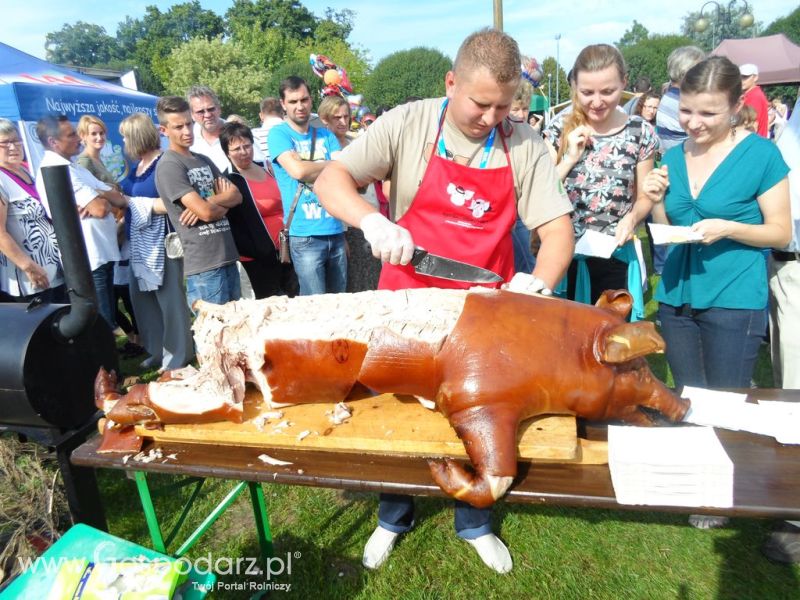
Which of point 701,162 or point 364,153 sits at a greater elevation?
point 364,153

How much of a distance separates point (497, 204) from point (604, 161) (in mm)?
1193

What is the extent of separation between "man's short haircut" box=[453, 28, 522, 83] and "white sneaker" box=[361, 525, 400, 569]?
2289 mm

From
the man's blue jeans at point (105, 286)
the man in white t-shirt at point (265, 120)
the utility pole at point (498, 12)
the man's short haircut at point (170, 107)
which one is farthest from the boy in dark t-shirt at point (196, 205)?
the utility pole at point (498, 12)

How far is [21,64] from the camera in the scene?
33.7 feet

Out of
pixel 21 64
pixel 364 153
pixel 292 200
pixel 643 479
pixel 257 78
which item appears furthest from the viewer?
pixel 257 78

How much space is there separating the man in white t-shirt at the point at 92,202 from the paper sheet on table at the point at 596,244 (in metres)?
3.87

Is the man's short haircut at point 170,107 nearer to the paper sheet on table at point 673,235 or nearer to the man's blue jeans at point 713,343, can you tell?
the paper sheet on table at point 673,235

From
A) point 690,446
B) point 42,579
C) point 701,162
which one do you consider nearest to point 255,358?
point 42,579

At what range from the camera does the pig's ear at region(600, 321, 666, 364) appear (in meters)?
1.65

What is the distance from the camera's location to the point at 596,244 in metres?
3.14

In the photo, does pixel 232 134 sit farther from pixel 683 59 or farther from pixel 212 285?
pixel 683 59

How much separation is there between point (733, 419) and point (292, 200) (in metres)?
3.52

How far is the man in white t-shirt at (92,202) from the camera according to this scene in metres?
4.51

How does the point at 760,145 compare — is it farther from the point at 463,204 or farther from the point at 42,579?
the point at 42,579
